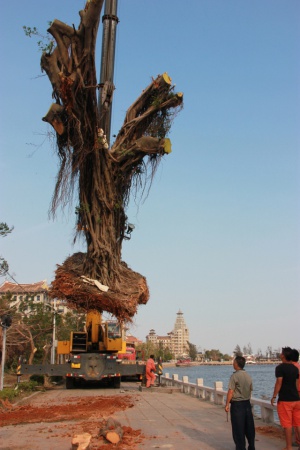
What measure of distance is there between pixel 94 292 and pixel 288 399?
26.8ft

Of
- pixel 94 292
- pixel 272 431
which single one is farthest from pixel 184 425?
pixel 94 292

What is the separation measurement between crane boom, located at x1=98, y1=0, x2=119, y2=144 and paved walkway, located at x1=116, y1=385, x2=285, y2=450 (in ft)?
24.9

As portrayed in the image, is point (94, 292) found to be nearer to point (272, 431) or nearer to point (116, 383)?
point (116, 383)

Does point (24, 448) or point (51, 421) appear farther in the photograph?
point (51, 421)

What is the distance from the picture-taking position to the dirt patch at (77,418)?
664 cm

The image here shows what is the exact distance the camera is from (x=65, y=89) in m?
11.2

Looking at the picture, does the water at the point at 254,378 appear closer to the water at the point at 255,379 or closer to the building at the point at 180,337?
the water at the point at 255,379

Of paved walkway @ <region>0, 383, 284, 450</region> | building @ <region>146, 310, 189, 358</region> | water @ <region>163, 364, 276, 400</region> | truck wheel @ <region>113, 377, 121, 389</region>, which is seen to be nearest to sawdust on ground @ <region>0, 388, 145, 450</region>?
Answer: paved walkway @ <region>0, 383, 284, 450</region>

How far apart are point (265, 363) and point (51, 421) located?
15844cm

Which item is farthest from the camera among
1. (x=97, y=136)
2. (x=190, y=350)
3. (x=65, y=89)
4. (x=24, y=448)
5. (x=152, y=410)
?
(x=190, y=350)

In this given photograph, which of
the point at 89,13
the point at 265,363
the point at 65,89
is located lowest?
the point at 265,363

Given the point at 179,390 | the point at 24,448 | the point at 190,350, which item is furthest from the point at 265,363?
the point at 24,448

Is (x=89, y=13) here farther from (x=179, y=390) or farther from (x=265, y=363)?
(x=265, y=363)

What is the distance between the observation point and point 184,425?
829 cm
